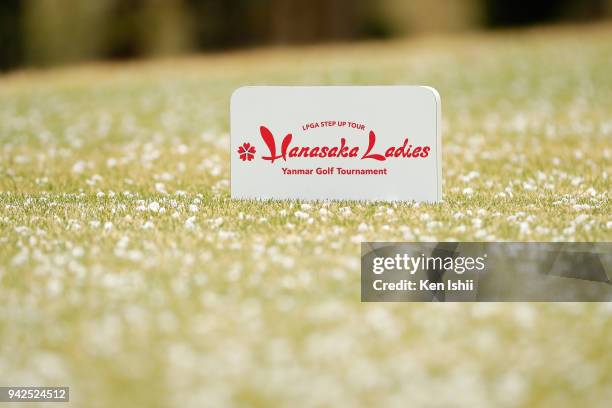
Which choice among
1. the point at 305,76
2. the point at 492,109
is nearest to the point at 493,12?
the point at 305,76

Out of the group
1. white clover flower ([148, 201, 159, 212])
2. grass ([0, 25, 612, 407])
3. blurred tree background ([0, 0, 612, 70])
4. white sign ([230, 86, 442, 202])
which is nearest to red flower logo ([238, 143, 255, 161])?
white sign ([230, 86, 442, 202])

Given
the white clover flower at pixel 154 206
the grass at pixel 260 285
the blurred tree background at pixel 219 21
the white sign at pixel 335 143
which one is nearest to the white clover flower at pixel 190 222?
the grass at pixel 260 285

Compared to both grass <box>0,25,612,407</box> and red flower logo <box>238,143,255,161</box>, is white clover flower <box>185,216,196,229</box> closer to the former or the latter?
grass <box>0,25,612,407</box>

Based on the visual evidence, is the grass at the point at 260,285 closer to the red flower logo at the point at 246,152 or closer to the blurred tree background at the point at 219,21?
the red flower logo at the point at 246,152

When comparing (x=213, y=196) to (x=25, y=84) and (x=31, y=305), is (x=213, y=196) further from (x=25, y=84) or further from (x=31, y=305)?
(x=25, y=84)

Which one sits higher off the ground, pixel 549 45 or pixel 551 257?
pixel 549 45

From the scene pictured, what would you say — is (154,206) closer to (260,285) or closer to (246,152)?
(246,152)
